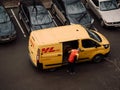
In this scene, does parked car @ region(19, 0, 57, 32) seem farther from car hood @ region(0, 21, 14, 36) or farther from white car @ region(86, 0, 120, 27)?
white car @ region(86, 0, 120, 27)

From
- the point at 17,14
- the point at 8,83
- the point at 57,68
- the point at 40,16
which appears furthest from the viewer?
the point at 17,14

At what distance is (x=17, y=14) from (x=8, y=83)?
7.41 meters

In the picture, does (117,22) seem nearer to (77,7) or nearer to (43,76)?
(77,7)

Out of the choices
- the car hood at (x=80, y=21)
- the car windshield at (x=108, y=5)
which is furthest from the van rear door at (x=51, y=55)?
the car windshield at (x=108, y=5)

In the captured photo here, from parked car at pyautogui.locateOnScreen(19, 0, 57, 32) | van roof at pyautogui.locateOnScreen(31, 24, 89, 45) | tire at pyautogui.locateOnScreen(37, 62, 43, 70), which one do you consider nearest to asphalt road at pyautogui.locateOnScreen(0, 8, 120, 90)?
tire at pyautogui.locateOnScreen(37, 62, 43, 70)

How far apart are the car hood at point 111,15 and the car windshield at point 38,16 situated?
391 centimetres

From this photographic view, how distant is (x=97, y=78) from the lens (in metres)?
18.2

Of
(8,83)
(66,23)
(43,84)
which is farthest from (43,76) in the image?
(66,23)

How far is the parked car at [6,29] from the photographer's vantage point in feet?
66.0

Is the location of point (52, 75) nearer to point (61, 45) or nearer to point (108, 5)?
point (61, 45)

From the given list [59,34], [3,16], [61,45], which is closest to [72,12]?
[59,34]

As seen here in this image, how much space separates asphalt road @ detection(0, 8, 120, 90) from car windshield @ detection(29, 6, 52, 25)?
195 cm

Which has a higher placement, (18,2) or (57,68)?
(18,2)

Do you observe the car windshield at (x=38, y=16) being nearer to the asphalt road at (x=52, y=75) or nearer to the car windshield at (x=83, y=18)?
the car windshield at (x=83, y=18)
